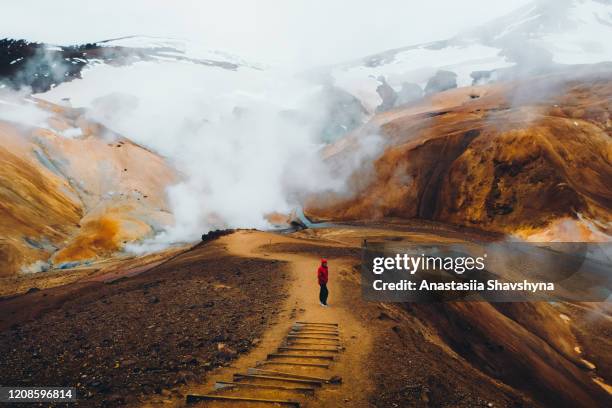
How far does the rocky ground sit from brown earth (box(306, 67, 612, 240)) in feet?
80.8

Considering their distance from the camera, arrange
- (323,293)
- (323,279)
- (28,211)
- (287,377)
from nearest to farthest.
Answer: (287,377) → (323,279) → (323,293) → (28,211)

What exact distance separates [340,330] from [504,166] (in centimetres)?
3177

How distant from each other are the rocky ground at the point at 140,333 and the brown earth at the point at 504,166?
2463 cm

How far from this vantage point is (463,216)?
3725 cm

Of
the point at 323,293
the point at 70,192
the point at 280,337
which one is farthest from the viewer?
the point at 70,192

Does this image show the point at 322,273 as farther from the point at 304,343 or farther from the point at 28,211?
the point at 28,211

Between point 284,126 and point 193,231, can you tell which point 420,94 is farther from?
point 193,231

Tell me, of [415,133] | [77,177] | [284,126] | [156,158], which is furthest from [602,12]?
[77,177]

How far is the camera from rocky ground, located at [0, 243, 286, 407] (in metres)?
7.84

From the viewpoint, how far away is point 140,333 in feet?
34.4

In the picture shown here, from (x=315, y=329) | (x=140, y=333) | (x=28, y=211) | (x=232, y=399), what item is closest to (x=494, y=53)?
(x=28, y=211)

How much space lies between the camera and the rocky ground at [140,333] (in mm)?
7836

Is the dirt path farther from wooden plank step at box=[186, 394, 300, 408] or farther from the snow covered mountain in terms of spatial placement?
the snow covered mountain

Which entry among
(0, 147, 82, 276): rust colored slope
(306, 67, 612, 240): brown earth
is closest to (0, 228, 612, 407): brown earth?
(306, 67, 612, 240): brown earth
